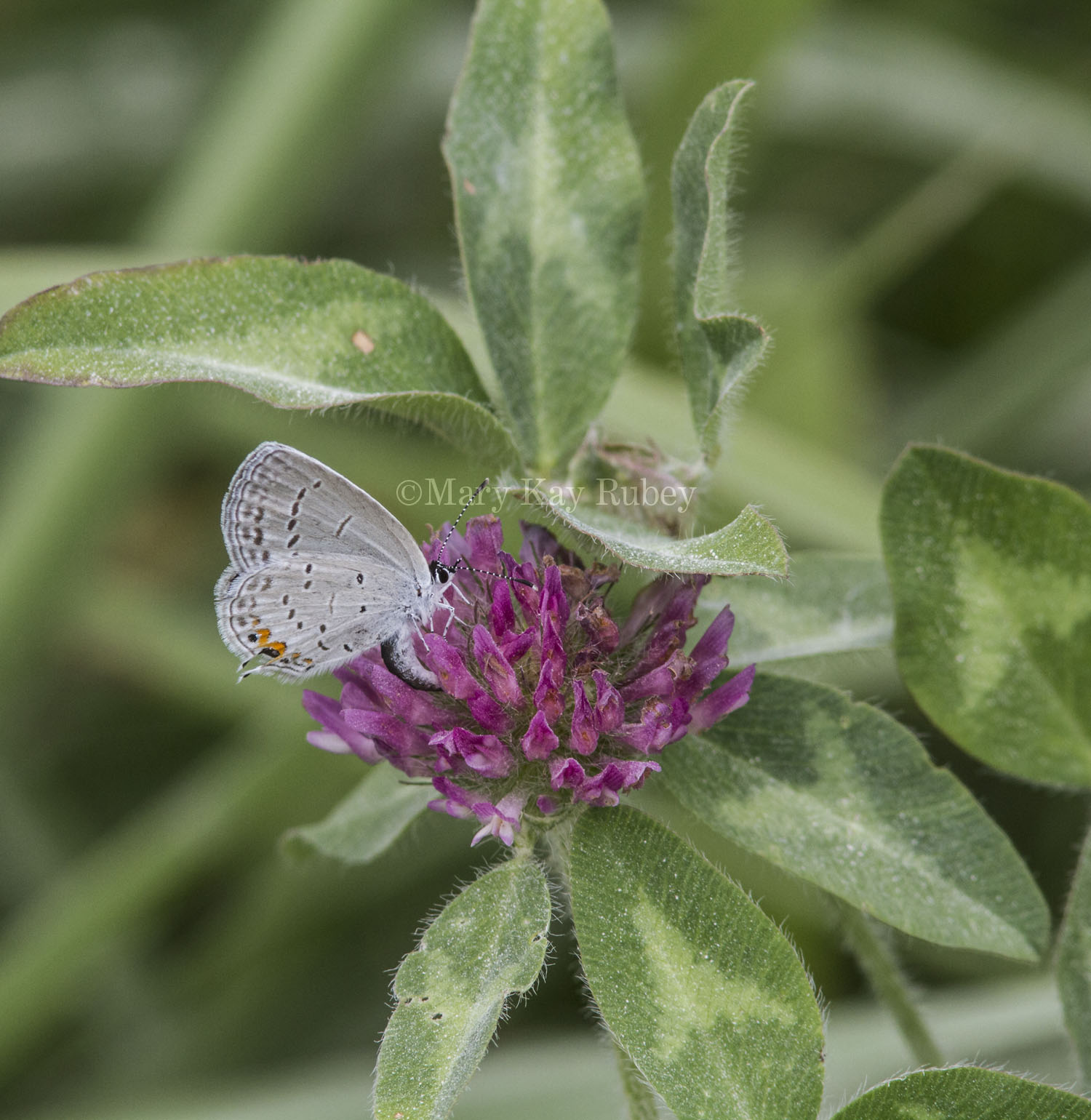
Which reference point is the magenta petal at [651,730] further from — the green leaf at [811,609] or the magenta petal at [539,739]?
the green leaf at [811,609]

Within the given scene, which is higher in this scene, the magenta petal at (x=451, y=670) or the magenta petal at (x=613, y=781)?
the magenta petal at (x=451, y=670)

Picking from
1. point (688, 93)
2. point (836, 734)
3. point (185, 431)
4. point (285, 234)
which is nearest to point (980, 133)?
point (688, 93)

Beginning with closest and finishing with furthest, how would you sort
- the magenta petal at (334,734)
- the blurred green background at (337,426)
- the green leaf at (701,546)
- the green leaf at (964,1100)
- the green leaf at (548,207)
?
1. the green leaf at (701,546)
2. the green leaf at (964,1100)
3. the magenta petal at (334,734)
4. the green leaf at (548,207)
5. the blurred green background at (337,426)

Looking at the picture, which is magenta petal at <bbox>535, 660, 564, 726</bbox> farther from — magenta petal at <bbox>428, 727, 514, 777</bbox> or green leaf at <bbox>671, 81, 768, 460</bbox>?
green leaf at <bbox>671, 81, 768, 460</bbox>

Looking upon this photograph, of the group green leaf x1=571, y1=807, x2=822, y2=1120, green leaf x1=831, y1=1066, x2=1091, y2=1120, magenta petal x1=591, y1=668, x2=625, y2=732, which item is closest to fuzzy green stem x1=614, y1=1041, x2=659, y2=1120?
green leaf x1=571, y1=807, x2=822, y2=1120

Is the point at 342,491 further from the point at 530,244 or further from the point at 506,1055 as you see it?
the point at 506,1055

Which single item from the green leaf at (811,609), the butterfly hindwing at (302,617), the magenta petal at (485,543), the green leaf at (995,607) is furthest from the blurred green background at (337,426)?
the magenta petal at (485,543)

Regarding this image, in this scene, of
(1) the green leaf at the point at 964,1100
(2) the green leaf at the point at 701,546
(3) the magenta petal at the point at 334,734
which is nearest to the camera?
(2) the green leaf at the point at 701,546
